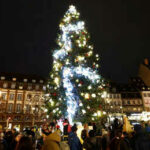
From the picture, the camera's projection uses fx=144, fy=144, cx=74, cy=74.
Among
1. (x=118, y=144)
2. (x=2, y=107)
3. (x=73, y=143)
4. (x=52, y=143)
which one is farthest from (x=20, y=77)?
(x=118, y=144)

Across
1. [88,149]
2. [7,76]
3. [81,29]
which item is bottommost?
[88,149]

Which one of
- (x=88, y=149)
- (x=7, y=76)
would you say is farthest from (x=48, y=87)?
(x=7, y=76)

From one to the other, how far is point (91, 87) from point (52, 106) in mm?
3442

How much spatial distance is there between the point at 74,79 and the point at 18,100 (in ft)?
144

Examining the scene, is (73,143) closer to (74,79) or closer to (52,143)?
(52,143)

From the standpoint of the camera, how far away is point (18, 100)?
50.1 metres

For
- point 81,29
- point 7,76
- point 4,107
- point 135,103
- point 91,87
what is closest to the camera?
point 91,87

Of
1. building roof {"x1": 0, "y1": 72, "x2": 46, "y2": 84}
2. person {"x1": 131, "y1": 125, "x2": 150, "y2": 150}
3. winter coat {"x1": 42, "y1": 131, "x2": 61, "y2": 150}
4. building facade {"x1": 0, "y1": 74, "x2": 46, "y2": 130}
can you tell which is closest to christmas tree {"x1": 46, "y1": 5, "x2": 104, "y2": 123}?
person {"x1": 131, "y1": 125, "x2": 150, "y2": 150}

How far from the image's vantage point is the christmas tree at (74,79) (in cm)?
1102

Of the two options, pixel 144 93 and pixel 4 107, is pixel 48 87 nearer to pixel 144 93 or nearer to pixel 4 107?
pixel 4 107

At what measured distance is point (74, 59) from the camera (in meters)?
12.3

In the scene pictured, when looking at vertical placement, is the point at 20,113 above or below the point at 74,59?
below

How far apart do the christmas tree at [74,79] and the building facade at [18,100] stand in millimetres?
33765

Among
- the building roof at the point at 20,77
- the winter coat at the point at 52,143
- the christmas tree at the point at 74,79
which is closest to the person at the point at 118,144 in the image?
the winter coat at the point at 52,143
